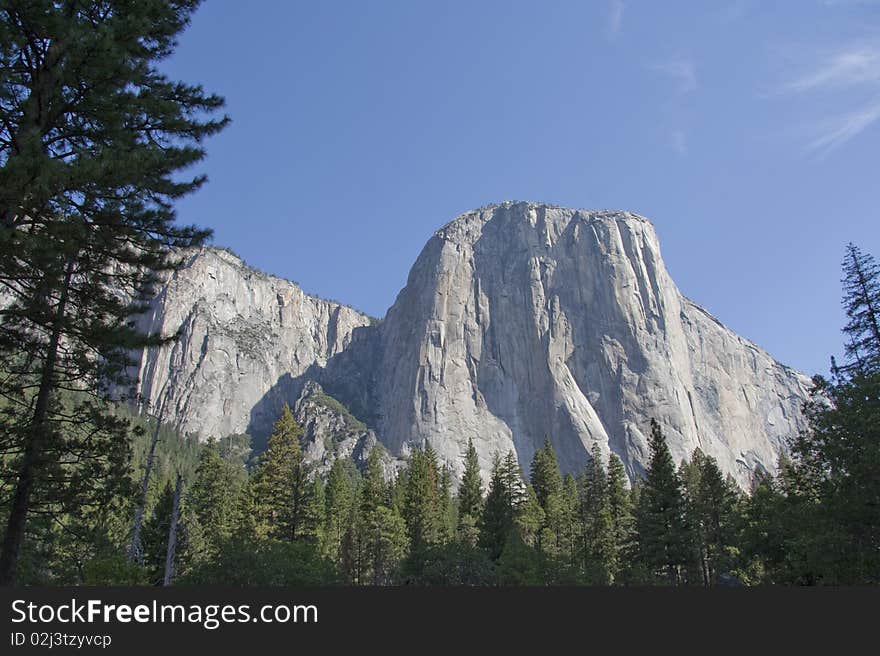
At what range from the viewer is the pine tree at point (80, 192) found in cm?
977

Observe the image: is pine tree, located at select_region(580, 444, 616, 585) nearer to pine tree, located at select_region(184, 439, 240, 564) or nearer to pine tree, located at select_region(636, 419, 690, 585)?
pine tree, located at select_region(636, 419, 690, 585)

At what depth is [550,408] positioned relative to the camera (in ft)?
502

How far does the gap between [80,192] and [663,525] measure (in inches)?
1574

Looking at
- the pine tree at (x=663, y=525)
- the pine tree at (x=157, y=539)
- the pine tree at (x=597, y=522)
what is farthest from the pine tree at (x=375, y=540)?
the pine tree at (x=663, y=525)

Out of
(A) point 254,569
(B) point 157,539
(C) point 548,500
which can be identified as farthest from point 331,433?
(A) point 254,569

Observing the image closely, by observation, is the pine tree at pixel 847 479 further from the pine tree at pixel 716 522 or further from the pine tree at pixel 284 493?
the pine tree at pixel 284 493

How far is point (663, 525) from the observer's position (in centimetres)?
4081

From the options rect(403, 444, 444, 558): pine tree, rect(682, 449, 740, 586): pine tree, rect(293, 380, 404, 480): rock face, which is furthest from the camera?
rect(293, 380, 404, 480): rock face

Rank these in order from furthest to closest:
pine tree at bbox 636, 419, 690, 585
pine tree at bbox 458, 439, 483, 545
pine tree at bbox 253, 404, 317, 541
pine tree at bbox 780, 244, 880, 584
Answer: pine tree at bbox 458, 439, 483, 545 → pine tree at bbox 253, 404, 317, 541 → pine tree at bbox 636, 419, 690, 585 → pine tree at bbox 780, 244, 880, 584

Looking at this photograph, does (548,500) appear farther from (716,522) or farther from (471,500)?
(716,522)

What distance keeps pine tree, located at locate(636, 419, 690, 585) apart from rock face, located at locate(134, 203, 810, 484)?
9776 centimetres

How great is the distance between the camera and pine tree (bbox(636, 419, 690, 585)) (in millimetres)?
39688

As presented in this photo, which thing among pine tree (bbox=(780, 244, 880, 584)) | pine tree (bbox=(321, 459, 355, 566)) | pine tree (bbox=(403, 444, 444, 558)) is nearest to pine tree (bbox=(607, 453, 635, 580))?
pine tree (bbox=(403, 444, 444, 558))

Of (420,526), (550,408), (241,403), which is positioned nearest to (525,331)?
(550,408)
